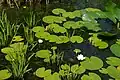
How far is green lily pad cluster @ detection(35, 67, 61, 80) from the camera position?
2.23m

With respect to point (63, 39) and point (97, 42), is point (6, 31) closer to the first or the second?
point (63, 39)

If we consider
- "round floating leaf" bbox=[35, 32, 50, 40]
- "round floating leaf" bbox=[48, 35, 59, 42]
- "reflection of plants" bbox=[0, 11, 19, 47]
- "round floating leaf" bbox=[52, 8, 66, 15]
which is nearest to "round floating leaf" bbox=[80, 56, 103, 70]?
"round floating leaf" bbox=[48, 35, 59, 42]

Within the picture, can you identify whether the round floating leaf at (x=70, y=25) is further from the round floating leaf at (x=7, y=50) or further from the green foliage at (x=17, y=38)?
the round floating leaf at (x=7, y=50)

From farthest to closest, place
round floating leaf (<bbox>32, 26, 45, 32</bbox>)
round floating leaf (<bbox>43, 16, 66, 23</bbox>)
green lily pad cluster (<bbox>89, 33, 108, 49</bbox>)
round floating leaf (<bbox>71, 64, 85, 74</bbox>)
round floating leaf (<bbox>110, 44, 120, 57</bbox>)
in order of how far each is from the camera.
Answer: round floating leaf (<bbox>43, 16, 66, 23</bbox>), round floating leaf (<bbox>32, 26, 45, 32</bbox>), green lily pad cluster (<bbox>89, 33, 108, 49</bbox>), round floating leaf (<bbox>110, 44, 120, 57</bbox>), round floating leaf (<bbox>71, 64, 85, 74</bbox>)

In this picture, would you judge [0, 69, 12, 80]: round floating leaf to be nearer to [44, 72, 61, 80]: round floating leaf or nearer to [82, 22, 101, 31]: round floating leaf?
[44, 72, 61, 80]: round floating leaf

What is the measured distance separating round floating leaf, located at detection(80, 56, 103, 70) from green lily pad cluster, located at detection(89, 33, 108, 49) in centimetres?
25

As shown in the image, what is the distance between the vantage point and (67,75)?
2.26 metres

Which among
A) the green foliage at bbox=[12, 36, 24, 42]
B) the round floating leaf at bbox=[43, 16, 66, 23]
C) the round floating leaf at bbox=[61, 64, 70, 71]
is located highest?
the round floating leaf at bbox=[43, 16, 66, 23]

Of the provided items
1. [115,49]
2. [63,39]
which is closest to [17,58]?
[63,39]

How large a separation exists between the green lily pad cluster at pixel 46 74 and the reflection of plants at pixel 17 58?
0.36 ft

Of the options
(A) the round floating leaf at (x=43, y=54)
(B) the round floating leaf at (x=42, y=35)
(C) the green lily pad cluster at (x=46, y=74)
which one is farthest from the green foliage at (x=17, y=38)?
(C) the green lily pad cluster at (x=46, y=74)

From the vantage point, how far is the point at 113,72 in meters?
2.32

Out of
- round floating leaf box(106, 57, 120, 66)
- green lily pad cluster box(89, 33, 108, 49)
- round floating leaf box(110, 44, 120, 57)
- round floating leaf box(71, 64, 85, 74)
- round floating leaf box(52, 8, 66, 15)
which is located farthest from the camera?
round floating leaf box(52, 8, 66, 15)

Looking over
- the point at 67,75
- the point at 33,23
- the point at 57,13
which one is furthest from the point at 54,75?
the point at 57,13
